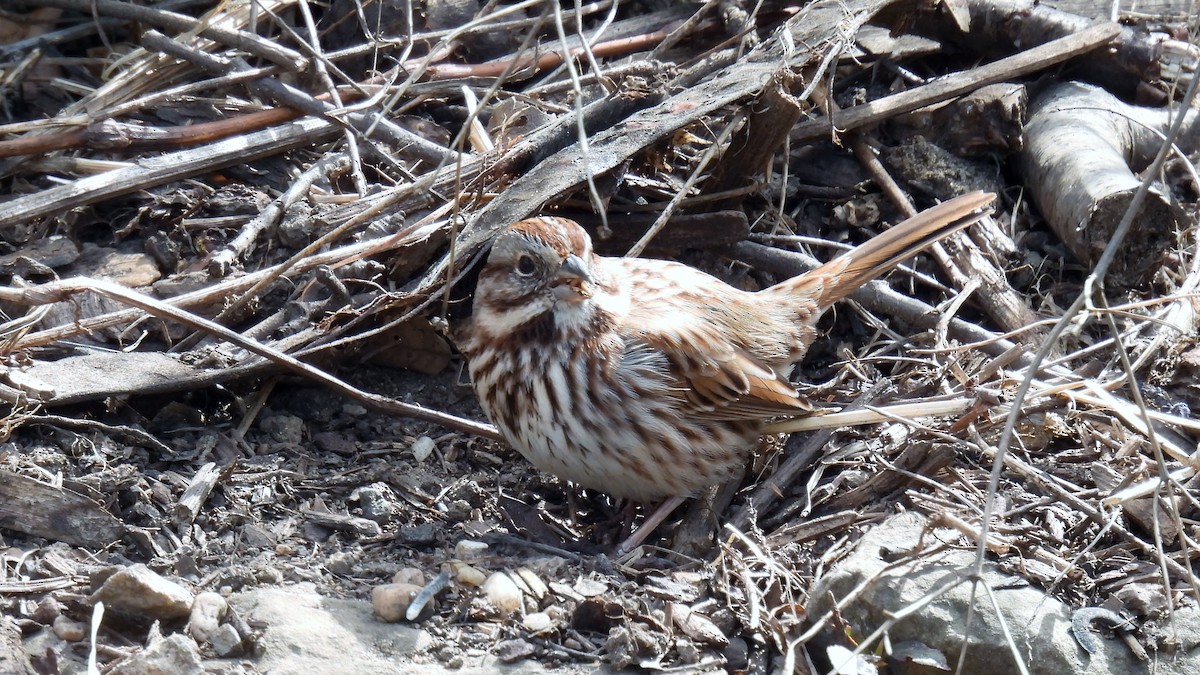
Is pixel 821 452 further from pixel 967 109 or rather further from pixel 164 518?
pixel 164 518

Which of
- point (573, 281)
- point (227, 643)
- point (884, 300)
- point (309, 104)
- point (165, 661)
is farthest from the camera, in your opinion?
point (309, 104)

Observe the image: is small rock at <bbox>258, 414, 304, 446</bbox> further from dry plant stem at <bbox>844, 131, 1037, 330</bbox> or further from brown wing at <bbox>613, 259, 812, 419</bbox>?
dry plant stem at <bbox>844, 131, 1037, 330</bbox>

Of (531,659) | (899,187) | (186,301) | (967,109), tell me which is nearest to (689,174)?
(899,187)

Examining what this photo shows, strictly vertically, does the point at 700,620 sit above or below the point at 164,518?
below

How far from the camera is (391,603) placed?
9.64 feet

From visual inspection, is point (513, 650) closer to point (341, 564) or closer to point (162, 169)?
point (341, 564)

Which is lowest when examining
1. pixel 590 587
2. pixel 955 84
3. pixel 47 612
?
pixel 590 587

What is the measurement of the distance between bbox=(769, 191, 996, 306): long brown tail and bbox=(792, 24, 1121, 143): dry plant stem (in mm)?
575

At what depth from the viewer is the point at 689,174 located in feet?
14.2

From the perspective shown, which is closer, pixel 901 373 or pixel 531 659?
pixel 531 659

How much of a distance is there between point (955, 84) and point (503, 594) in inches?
107

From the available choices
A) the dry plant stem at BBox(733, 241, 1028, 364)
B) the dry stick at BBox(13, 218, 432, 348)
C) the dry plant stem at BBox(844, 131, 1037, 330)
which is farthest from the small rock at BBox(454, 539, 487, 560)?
the dry plant stem at BBox(844, 131, 1037, 330)

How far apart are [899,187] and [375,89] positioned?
2.01 meters

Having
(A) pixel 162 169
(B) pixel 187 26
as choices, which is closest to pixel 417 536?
(A) pixel 162 169
